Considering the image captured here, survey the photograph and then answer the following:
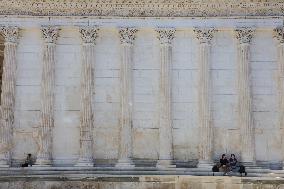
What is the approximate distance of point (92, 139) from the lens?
2534cm

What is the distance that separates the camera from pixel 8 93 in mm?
25531

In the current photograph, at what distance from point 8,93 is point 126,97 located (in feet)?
21.0

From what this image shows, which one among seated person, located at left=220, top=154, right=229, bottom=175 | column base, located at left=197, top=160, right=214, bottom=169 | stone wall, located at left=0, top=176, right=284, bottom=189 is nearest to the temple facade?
column base, located at left=197, top=160, right=214, bottom=169

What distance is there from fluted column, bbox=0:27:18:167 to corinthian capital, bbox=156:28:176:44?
796cm

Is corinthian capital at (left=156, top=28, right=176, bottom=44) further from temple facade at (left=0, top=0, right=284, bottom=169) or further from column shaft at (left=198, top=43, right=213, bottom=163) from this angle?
column shaft at (left=198, top=43, right=213, bottom=163)

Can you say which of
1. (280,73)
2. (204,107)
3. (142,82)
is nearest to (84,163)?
(142,82)

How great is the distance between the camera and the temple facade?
25.2 meters

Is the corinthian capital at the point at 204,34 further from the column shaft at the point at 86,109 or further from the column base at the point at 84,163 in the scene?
the column base at the point at 84,163

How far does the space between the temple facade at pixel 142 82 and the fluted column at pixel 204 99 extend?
0.05m

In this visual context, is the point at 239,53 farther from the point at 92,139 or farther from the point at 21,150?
the point at 21,150

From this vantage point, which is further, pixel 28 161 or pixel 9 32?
pixel 9 32

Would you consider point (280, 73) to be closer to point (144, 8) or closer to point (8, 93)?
point (144, 8)

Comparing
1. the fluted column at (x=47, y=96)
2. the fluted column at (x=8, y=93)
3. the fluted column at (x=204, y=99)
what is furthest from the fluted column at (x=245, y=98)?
the fluted column at (x=8, y=93)

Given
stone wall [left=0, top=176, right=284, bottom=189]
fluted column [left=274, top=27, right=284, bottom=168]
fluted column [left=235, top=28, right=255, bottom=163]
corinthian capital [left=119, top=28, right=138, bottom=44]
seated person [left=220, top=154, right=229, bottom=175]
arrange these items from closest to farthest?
stone wall [left=0, top=176, right=284, bottom=189] < seated person [left=220, top=154, right=229, bottom=175] < fluted column [left=235, top=28, right=255, bottom=163] < fluted column [left=274, top=27, right=284, bottom=168] < corinthian capital [left=119, top=28, right=138, bottom=44]
